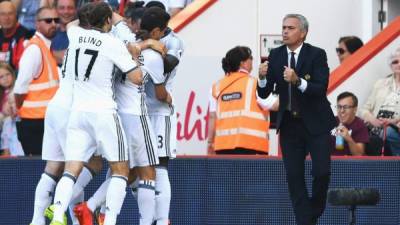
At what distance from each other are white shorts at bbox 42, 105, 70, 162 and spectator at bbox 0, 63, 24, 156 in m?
3.23

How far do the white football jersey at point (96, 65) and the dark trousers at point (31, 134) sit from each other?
112 inches

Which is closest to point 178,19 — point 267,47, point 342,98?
point 267,47

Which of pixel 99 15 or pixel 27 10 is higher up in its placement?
pixel 27 10

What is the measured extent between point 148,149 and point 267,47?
4792mm

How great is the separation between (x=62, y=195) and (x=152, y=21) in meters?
1.96

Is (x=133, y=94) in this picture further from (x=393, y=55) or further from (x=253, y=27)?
(x=253, y=27)

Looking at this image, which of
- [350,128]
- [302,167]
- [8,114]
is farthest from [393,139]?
[8,114]

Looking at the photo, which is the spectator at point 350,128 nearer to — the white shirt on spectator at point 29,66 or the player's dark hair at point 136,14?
the player's dark hair at point 136,14

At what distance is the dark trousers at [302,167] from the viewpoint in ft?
51.5

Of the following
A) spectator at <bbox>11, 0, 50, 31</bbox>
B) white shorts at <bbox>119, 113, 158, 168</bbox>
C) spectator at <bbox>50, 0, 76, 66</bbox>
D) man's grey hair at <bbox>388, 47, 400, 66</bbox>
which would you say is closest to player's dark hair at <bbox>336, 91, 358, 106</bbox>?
man's grey hair at <bbox>388, 47, 400, 66</bbox>

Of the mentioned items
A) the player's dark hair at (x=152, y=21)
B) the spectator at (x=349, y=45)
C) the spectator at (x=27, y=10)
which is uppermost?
the spectator at (x=27, y=10)

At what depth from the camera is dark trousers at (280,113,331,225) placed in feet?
51.5

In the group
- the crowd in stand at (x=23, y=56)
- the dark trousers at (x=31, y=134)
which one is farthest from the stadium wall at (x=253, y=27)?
the dark trousers at (x=31, y=134)

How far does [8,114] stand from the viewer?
19016 millimetres
